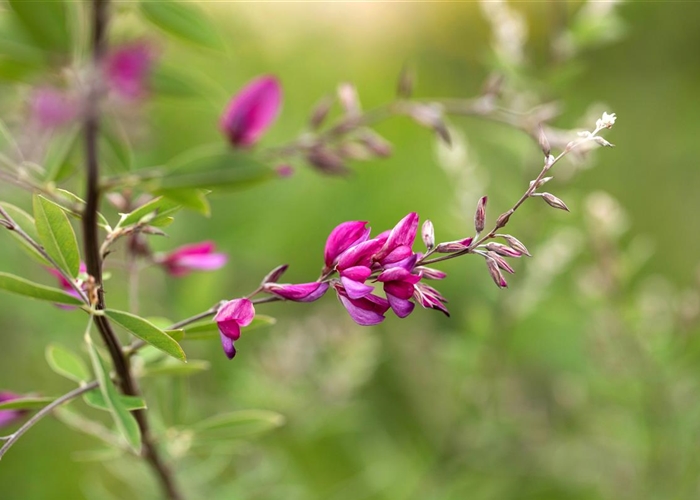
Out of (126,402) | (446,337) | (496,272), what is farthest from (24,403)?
(446,337)

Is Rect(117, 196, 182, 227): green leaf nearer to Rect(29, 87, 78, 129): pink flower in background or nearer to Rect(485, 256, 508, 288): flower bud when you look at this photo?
Rect(29, 87, 78, 129): pink flower in background

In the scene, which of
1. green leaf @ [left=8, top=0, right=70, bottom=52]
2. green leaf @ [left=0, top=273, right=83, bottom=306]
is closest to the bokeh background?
green leaf @ [left=8, top=0, right=70, bottom=52]

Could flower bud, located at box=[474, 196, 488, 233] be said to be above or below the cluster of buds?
above

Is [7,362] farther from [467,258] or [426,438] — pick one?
[467,258]

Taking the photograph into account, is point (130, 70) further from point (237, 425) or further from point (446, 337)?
point (446, 337)

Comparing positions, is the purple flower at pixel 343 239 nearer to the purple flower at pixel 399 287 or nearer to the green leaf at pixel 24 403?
the purple flower at pixel 399 287

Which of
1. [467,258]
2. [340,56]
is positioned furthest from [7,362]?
[340,56]
